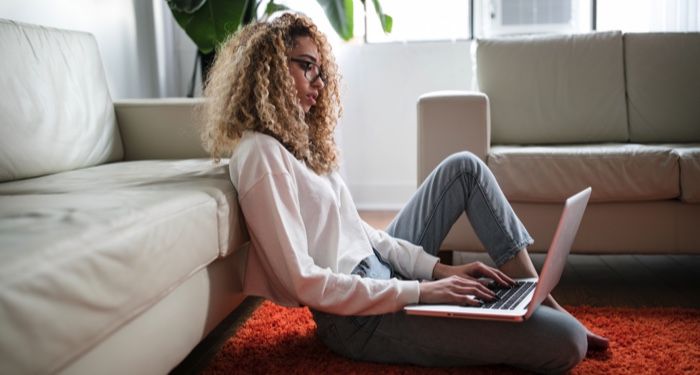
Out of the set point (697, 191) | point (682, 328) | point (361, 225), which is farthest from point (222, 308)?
point (697, 191)

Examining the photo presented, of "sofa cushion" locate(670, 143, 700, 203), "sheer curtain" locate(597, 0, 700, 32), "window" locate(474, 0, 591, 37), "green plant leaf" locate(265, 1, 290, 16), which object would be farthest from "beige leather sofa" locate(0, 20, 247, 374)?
"sheer curtain" locate(597, 0, 700, 32)

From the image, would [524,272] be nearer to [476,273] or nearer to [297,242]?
[476,273]

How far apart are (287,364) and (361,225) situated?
334 mm

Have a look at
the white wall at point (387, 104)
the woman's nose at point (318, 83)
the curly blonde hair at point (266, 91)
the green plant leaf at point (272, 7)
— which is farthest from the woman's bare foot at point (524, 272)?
the white wall at point (387, 104)

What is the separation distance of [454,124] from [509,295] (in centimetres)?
87

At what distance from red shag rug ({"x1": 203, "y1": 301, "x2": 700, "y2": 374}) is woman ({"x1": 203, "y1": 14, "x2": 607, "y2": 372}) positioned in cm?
5

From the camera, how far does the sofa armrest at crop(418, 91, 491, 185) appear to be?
79.3 inches

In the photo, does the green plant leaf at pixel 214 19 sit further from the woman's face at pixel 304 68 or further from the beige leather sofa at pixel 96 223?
the woman's face at pixel 304 68

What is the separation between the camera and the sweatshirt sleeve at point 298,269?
3.64 ft

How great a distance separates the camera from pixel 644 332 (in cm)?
151

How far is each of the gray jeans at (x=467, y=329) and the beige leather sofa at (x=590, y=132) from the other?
1.75 ft

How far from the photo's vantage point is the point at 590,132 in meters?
2.46

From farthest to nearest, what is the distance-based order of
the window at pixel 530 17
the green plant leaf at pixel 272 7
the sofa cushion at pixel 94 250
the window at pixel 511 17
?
1. the window at pixel 530 17
2. the window at pixel 511 17
3. the green plant leaf at pixel 272 7
4. the sofa cushion at pixel 94 250

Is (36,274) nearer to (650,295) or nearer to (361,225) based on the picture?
(361,225)
